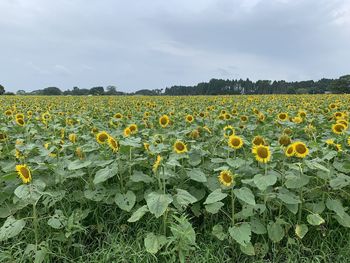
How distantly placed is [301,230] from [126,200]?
1.40 m

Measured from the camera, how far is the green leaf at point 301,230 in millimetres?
2783

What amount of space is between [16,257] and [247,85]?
59.9 m

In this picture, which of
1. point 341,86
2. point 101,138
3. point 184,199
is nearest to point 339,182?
point 184,199

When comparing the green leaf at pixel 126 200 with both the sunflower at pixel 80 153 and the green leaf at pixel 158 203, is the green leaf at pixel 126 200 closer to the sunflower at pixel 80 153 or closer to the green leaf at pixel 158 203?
the green leaf at pixel 158 203

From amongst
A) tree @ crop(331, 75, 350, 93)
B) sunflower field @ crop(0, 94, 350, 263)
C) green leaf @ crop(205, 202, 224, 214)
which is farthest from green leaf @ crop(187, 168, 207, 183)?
tree @ crop(331, 75, 350, 93)

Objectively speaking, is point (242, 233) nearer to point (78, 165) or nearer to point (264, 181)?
point (264, 181)

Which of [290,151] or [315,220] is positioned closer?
[315,220]

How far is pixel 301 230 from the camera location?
2809 millimetres

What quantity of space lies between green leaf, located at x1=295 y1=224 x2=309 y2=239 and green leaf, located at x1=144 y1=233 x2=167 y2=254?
1.03 metres

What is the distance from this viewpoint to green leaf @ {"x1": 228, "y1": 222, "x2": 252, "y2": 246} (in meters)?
2.62

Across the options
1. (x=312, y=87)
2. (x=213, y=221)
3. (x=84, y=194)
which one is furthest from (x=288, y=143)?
(x=312, y=87)

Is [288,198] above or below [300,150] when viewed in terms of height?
below

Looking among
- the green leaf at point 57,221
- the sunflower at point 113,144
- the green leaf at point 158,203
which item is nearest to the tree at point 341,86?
the sunflower at point 113,144

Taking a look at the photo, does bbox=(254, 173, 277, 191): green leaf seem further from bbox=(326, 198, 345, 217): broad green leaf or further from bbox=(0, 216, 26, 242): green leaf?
bbox=(0, 216, 26, 242): green leaf
